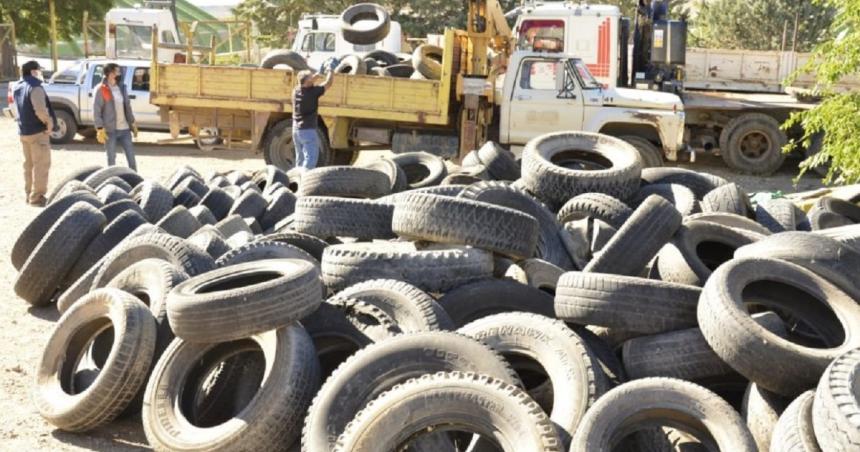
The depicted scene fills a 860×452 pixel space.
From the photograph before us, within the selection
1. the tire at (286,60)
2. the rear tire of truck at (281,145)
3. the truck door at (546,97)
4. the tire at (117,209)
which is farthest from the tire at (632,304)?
the tire at (286,60)

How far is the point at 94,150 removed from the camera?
18.8 m

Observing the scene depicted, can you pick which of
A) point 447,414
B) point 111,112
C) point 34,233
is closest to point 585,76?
point 111,112

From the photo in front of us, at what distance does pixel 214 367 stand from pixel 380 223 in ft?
6.14

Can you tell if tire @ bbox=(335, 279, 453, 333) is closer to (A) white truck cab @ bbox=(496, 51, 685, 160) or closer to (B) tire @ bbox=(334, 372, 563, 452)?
(B) tire @ bbox=(334, 372, 563, 452)

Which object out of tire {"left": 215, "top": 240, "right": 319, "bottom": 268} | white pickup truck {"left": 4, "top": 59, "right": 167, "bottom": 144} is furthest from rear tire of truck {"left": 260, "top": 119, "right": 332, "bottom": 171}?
tire {"left": 215, "top": 240, "right": 319, "bottom": 268}

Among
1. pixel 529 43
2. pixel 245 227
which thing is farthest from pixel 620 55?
pixel 245 227

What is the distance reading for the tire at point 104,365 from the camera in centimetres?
497

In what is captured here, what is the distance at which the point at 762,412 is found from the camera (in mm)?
4262

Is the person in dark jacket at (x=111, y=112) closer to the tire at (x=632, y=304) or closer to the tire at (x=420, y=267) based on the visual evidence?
the tire at (x=420, y=267)

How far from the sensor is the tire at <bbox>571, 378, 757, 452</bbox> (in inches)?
150

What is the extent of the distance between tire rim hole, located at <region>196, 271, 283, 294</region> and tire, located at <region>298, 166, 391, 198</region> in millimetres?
2442

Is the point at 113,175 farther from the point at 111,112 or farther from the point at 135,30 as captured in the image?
the point at 135,30

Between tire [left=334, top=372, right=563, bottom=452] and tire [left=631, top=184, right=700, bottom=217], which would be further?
tire [left=631, top=184, right=700, bottom=217]

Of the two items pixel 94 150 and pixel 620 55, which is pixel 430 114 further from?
pixel 94 150
